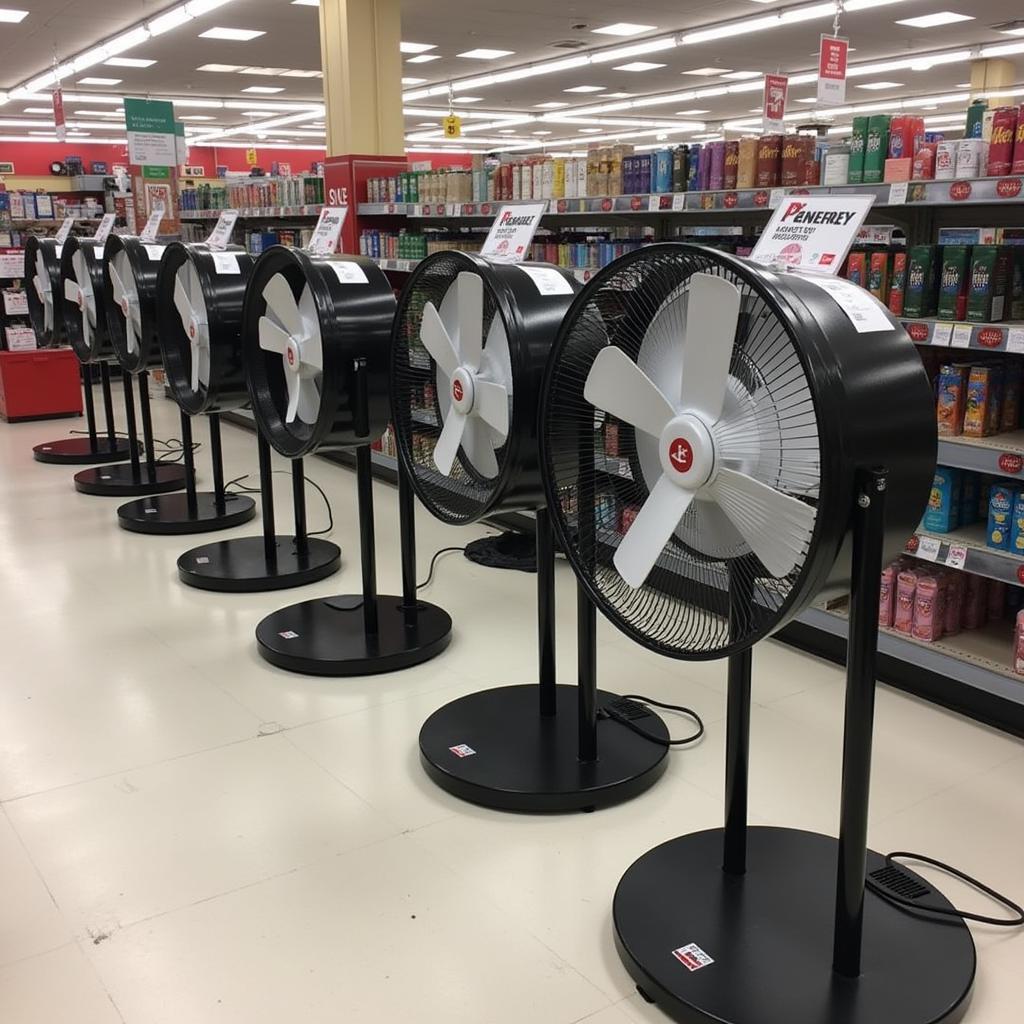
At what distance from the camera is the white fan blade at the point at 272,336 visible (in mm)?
3604

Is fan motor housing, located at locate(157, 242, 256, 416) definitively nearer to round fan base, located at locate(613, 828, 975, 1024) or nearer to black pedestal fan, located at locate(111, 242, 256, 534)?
black pedestal fan, located at locate(111, 242, 256, 534)

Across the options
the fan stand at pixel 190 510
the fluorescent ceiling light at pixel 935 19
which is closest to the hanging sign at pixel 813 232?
the fan stand at pixel 190 510

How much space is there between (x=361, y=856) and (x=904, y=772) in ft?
5.05

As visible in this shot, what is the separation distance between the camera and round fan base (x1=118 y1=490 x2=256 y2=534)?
17.4ft

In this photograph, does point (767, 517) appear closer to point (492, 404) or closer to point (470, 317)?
point (492, 404)

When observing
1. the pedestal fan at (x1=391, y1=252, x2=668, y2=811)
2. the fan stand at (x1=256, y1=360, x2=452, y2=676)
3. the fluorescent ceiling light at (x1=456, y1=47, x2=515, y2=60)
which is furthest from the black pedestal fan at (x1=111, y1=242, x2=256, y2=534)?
the fluorescent ceiling light at (x1=456, y1=47, x2=515, y2=60)

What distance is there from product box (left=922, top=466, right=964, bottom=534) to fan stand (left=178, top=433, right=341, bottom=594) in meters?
2.49

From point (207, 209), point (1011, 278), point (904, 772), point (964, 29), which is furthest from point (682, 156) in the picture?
point (964, 29)

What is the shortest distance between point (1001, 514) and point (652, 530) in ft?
5.70

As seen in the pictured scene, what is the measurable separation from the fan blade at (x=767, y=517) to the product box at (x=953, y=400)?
1770 millimetres

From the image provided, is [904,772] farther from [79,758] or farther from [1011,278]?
[79,758]

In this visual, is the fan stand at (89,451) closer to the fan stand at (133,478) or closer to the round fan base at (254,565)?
the fan stand at (133,478)

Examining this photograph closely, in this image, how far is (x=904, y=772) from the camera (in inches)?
114

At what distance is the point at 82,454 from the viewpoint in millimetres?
6988
